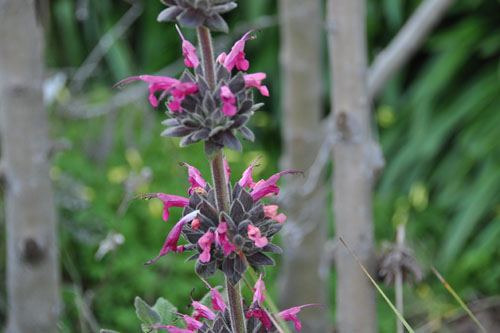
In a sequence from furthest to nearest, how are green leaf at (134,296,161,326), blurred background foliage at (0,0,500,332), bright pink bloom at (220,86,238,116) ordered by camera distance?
1. blurred background foliage at (0,0,500,332)
2. green leaf at (134,296,161,326)
3. bright pink bloom at (220,86,238,116)

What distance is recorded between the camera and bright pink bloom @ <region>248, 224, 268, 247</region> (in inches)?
27.1

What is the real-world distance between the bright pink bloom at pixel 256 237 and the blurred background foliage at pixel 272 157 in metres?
1.55

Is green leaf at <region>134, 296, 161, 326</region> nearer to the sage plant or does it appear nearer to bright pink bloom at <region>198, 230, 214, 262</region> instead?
the sage plant

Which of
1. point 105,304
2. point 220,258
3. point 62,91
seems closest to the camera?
point 220,258

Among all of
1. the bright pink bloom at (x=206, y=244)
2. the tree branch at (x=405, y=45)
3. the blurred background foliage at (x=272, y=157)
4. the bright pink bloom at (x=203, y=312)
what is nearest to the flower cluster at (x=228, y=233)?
the bright pink bloom at (x=206, y=244)

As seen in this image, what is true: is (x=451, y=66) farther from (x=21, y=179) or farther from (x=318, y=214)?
(x=21, y=179)

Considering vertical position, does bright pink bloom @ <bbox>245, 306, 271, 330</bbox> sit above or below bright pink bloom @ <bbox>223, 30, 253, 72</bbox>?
below

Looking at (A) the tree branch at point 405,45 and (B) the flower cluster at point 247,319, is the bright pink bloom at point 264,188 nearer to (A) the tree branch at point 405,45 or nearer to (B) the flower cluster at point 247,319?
(B) the flower cluster at point 247,319

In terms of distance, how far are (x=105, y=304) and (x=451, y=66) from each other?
1938 mm

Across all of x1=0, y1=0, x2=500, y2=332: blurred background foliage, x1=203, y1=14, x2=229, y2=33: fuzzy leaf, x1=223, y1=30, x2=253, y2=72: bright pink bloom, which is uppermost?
x1=203, y1=14, x2=229, y2=33: fuzzy leaf

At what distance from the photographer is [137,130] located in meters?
3.67

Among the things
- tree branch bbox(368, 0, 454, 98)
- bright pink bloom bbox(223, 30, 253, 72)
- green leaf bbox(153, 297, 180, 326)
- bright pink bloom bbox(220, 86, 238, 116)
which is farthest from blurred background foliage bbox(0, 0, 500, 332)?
bright pink bloom bbox(220, 86, 238, 116)

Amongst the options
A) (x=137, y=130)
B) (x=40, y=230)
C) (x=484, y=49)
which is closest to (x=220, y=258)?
(x=40, y=230)

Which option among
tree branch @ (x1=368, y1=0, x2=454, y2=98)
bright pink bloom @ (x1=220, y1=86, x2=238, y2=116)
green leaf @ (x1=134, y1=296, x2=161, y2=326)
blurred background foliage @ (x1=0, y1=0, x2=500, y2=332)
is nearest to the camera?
bright pink bloom @ (x1=220, y1=86, x2=238, y2=116)
